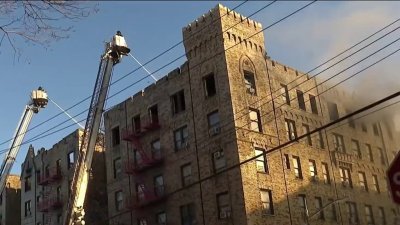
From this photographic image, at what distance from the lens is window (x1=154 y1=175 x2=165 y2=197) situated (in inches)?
1448

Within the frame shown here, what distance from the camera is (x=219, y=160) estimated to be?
33.4m

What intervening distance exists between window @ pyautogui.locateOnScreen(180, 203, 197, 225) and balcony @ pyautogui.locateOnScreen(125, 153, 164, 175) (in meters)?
3.67

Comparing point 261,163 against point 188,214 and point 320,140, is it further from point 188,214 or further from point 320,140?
point 320,140

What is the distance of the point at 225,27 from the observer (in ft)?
115

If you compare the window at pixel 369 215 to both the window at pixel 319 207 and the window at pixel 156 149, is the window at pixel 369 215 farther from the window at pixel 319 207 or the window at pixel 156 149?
the window at pixel 156 149

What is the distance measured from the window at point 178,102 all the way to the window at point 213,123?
2.82 m

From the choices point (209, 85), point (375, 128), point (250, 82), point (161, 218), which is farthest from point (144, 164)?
point (375, 128)

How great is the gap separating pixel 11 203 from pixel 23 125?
Result: 2382cm

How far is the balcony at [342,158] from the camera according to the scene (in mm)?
40250

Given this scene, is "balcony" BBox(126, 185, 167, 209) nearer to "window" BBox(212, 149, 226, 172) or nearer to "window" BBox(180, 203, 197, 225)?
"window" BBox(180, 203, 197, 225)

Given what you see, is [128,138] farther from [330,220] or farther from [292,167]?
[330,220]

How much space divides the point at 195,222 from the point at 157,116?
8584 millimetres

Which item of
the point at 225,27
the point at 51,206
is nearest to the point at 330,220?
the point at 225,27

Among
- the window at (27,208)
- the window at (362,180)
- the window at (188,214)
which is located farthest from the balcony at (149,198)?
the window at (27,208)
